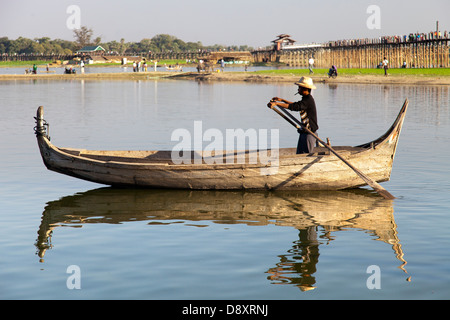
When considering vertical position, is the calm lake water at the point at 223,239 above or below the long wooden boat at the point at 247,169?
below

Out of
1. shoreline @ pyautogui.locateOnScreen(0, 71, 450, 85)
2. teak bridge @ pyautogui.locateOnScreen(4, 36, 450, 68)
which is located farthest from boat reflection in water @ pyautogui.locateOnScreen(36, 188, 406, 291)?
teak bridge @ pyautogui.locateOnScreen(4, 36, 450, 68)

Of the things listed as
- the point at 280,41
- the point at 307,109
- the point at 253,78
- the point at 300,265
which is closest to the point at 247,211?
the point at 307,109

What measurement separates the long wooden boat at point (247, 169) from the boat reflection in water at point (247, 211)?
29 centimetres

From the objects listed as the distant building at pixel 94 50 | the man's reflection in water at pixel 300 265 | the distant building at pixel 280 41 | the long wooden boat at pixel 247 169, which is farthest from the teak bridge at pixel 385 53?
the distant building at pixel 94 50

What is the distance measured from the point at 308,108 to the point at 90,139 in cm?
1185

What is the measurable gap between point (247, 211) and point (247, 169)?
113cm

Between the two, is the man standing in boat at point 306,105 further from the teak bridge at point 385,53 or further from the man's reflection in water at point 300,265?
the teak bridge at point 385,53

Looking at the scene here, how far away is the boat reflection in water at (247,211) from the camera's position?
10.3 meters

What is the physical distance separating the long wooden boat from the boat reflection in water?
→ 11.5 inches

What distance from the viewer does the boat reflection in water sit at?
33.8 feet

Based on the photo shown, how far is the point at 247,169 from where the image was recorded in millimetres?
12773

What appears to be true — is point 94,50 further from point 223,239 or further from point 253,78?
point 223,239
